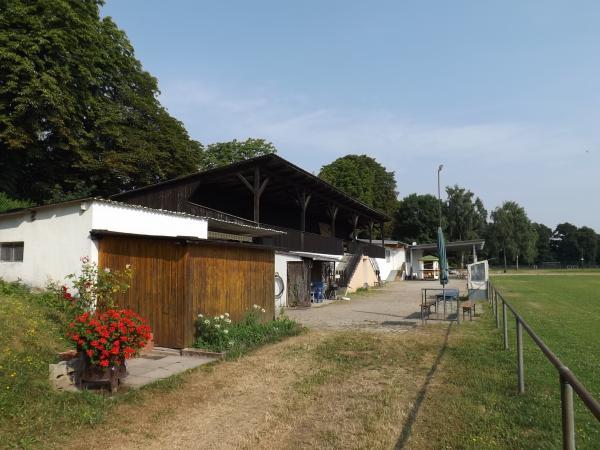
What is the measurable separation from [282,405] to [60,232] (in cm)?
728

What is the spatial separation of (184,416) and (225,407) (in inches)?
20.7

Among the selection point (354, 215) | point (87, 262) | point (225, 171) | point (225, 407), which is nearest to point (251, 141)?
point (354, 215)

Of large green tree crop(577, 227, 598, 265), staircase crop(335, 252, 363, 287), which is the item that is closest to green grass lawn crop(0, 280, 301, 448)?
staircase crop(335, 252, 363, 287)

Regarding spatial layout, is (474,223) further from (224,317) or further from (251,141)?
(224,317)

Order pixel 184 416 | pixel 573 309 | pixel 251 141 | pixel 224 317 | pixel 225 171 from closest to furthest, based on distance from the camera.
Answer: pixel 184 416 < pixel 224 317 < pixel 573 309 < pixel 225 171 < pixel 251 141

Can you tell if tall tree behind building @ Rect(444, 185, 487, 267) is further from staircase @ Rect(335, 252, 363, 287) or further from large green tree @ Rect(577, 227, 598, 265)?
staircase @ Rect(335, 252, 363, 287)

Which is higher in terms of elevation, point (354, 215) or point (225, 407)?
point (354, 215)

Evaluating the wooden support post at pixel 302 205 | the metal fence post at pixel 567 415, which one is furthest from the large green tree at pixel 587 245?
the metal fence post at pixel 567 415

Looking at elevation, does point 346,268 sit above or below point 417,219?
below

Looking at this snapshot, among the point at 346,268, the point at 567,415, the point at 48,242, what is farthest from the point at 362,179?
the point at 567,415

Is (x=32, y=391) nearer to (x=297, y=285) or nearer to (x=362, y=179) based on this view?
(x=297, y=285)

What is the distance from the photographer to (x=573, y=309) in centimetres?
1614

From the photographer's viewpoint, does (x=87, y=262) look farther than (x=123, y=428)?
Yes

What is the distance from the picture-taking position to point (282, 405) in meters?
5.76
